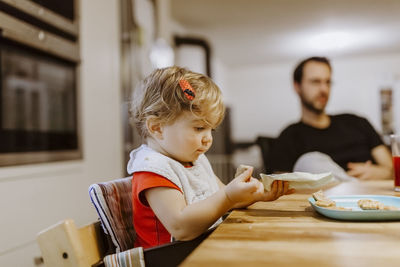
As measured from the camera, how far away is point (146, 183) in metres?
0.76

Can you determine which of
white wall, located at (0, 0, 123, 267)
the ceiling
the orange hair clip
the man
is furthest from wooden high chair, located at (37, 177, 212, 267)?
the ceiling

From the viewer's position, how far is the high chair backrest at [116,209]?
30.5 inches

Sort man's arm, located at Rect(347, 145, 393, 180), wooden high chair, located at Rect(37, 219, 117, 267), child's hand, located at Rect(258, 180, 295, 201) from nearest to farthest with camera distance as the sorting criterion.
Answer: wooden high chair, located at Rect(37, 219, 117, 267) → child's hand, located at Rect(258, 180, 295, 201) → man's arm, located at Rect(347, 145, 393, 180)

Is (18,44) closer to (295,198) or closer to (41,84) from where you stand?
(41,84)

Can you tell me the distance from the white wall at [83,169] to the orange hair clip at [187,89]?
0.76 metres

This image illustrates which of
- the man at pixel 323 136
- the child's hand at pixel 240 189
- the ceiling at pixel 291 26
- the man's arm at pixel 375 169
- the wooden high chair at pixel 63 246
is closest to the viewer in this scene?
the wooden high chair at pixel 63 246

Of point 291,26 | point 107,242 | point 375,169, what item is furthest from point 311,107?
point 291,26

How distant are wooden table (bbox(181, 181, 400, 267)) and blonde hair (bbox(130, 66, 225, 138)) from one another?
10.2 inches

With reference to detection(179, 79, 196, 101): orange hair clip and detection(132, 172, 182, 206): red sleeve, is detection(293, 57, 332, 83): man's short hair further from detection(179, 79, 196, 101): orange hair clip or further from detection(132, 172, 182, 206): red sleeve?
detection(132, 172, 182, 206): red sleeve

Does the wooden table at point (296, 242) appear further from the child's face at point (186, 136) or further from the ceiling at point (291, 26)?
the ceiling at point (291, 26)

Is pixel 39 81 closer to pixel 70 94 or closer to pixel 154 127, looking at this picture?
pixel 70 94

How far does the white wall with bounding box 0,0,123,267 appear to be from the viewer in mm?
1271

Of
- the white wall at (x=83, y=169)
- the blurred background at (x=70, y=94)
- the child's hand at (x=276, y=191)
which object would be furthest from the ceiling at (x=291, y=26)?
the child's hand at (x=276, y=191)

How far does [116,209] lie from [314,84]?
1.40 m
